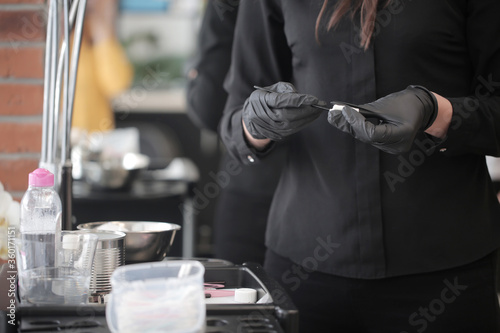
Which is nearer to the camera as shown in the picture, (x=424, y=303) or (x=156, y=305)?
(x=156, y=305)

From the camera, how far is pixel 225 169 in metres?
2.09

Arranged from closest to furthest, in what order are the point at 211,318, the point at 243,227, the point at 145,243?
the point at 211,318 → the point at 145,243 → the point at 243,227

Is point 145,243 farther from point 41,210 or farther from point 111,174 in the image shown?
point 111,174

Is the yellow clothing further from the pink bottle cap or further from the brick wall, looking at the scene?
the pink bottle cap

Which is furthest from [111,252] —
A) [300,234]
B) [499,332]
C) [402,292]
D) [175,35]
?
[175,35]

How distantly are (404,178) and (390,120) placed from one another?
0.70 feet

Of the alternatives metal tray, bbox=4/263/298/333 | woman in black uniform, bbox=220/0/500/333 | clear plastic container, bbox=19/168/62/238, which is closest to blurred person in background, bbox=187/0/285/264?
woman in black uniform, bbox=220/0/500/333

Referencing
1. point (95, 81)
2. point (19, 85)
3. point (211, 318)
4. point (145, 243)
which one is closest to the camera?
point (211, 318)

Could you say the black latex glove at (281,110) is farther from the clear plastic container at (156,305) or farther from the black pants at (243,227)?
the black pants at (243,227)

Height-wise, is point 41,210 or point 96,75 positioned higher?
point 96,75

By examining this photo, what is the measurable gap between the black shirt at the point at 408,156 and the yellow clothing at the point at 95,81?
208cm

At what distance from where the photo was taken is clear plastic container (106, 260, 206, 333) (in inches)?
30.9

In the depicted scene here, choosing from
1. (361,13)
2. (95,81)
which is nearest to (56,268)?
(361,13)

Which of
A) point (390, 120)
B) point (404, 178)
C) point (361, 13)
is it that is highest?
point (361, 13)
